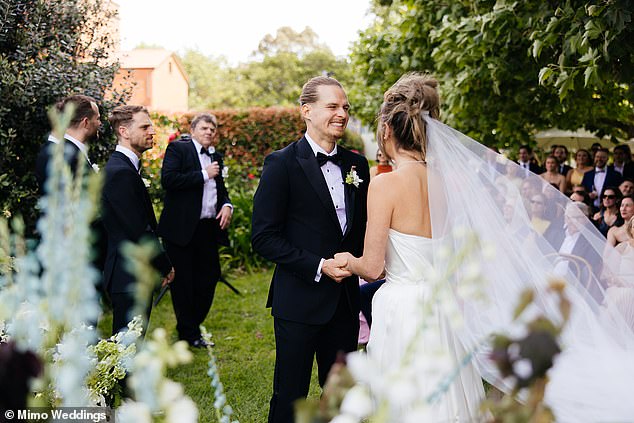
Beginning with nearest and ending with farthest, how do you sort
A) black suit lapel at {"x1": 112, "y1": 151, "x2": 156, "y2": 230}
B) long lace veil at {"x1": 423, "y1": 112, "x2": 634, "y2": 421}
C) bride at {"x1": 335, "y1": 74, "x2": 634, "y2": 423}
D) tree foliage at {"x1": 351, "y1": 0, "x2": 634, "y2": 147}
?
1. long lace veil at {"x1": 423, "y1": 112, "x2": 634, "y2": 421}
2. bride at {"x1": 335, "y1": 74, "x2": 634, "y2": 423}
3. black suit lapel at {"x1": 112, "y1": 151, "x2": 156, "y2": 230}
4. tree foliage at {"x1": 351, "y1": 0, "x2": 634, "y2": 147}

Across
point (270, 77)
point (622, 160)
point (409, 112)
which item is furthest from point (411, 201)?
point (270, 77)

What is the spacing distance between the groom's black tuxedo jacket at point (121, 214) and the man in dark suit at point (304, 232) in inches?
45.1

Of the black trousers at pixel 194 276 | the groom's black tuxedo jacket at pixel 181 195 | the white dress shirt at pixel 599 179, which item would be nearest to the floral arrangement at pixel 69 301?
the groom's black tuxedo jacket at pixel 181 195

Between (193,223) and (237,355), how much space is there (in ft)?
4.47

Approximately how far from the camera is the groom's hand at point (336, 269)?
3279 mm

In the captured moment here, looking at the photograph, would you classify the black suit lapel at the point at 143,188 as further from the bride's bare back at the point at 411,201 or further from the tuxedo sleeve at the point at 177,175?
the bride's bare back at the point at 411,201

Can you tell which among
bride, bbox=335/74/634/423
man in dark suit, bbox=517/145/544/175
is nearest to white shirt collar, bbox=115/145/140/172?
bride, bbox=335/74/634/423

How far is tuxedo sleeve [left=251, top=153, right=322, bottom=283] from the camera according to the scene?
3.33 m

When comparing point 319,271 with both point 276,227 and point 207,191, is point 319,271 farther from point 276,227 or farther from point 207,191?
point 207,191

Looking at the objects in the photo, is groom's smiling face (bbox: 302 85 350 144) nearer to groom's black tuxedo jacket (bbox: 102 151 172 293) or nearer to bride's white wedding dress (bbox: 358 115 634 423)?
bride's white wedding dress (bbox: 358 115 634 423)

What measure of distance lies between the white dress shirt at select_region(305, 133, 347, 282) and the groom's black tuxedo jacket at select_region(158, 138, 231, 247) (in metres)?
2.90

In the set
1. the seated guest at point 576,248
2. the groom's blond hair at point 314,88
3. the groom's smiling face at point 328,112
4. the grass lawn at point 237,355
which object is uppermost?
the groom's blond hair at point 314,88

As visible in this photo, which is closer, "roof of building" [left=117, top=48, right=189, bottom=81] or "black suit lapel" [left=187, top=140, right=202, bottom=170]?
"black suit lapel" [left=187, top=140, right=202, bottom=170]

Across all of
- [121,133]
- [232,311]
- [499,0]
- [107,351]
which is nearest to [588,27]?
[499,0]
